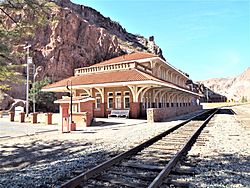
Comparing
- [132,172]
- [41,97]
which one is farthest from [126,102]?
[41,97]

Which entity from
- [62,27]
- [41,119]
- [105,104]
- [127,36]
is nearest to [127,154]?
[41,119]

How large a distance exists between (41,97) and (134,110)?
22.6 m

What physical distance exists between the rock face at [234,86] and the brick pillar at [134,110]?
455ft

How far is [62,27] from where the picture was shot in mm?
56750

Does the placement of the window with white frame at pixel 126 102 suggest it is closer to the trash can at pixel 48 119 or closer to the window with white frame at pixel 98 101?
the window with white frame at pixel 98 101

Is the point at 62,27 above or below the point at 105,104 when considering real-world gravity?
above

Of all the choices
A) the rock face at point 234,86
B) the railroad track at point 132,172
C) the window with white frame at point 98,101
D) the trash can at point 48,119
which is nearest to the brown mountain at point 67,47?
the window with white frame at point 98,101

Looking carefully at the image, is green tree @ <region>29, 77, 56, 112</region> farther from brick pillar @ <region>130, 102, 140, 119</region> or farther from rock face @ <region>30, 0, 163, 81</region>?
brick pillar @ <region>130, 102, 140, 119</region>

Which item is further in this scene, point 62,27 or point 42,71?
point 62,27

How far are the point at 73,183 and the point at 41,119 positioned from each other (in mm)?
18648

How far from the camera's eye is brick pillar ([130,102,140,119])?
23.0m

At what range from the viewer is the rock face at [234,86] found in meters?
159

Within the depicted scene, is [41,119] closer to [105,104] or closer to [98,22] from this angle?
[105,104]

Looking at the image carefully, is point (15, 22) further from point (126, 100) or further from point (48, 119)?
point (126, 100)
